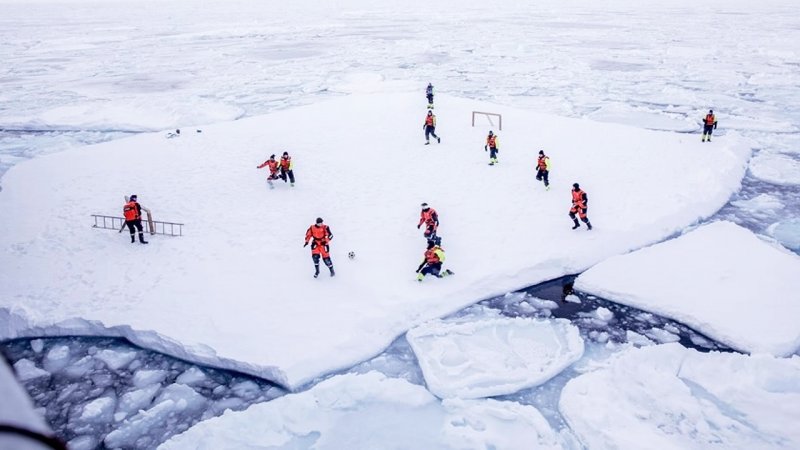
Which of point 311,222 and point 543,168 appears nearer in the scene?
point 311,222

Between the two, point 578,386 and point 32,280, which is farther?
point 32,280

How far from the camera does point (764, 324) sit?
8.00 meters

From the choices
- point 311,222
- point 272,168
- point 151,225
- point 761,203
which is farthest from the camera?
point 272,168

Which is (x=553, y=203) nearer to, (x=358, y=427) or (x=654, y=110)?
(x=358, y=427)

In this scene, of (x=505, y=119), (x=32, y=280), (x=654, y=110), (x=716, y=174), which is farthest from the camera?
(x=654, y=110)

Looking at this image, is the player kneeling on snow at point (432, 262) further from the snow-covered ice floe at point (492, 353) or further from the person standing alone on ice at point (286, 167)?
the person standing alone on ice at point (286, 167)

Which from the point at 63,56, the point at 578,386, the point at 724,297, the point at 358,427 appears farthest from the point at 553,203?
the point at 63,56

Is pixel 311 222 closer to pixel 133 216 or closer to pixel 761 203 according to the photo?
pixel 133 216

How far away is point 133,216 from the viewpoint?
34.4 feet

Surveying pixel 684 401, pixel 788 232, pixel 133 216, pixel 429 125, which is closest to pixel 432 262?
pixel 684 401

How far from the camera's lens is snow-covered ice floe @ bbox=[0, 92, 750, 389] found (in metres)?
8.32

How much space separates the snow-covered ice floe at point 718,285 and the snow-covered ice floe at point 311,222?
71 centimetres

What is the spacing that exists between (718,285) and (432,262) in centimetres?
523

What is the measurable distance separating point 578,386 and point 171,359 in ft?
20.5
